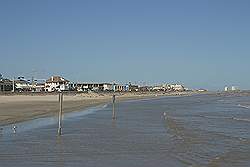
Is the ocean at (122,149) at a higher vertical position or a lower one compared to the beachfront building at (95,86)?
lower

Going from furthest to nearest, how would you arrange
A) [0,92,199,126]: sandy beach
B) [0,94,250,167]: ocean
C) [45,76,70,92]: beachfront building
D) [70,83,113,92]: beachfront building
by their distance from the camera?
1. [70,83,113,92]: beachfront building
2. [45,76,70,92]: beachfront building
3. [0,92,199,126]: sandy beach
4. [0,94,250,167]: ocean

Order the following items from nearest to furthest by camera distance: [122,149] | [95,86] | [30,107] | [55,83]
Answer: [122,149], [30,107], [55,83], [95,86]

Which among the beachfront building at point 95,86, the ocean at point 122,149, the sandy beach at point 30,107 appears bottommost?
the ocean at point 122,149

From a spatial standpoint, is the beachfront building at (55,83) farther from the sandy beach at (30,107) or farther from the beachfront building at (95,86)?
the sandy beach at (30,107)

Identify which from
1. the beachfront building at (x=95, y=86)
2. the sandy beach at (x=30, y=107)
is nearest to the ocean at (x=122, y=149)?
the sandy beach at (x=30, y=107)

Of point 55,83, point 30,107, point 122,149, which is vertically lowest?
point 122,149

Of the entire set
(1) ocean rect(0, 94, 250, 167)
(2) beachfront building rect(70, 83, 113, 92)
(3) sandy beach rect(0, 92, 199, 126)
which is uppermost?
(2) beachfront building rect(70, 83, 113, 92)

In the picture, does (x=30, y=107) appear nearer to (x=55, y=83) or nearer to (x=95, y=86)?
(x=55, y=83)

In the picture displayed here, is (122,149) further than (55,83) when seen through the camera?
No

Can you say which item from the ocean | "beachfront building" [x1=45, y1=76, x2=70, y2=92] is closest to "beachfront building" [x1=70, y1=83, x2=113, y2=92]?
"beachfront building" [x1=45, y1=76, x2=70, y2=92]

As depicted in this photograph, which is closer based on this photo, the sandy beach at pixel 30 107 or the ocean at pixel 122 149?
the ocean at pixel 122 149

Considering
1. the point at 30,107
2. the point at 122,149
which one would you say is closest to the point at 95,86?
the point at 30,107

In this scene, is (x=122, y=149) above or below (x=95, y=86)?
below

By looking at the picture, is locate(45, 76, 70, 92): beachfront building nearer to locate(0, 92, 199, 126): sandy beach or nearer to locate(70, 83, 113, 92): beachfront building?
locate(70, 83, 113, 92): beachfront building
